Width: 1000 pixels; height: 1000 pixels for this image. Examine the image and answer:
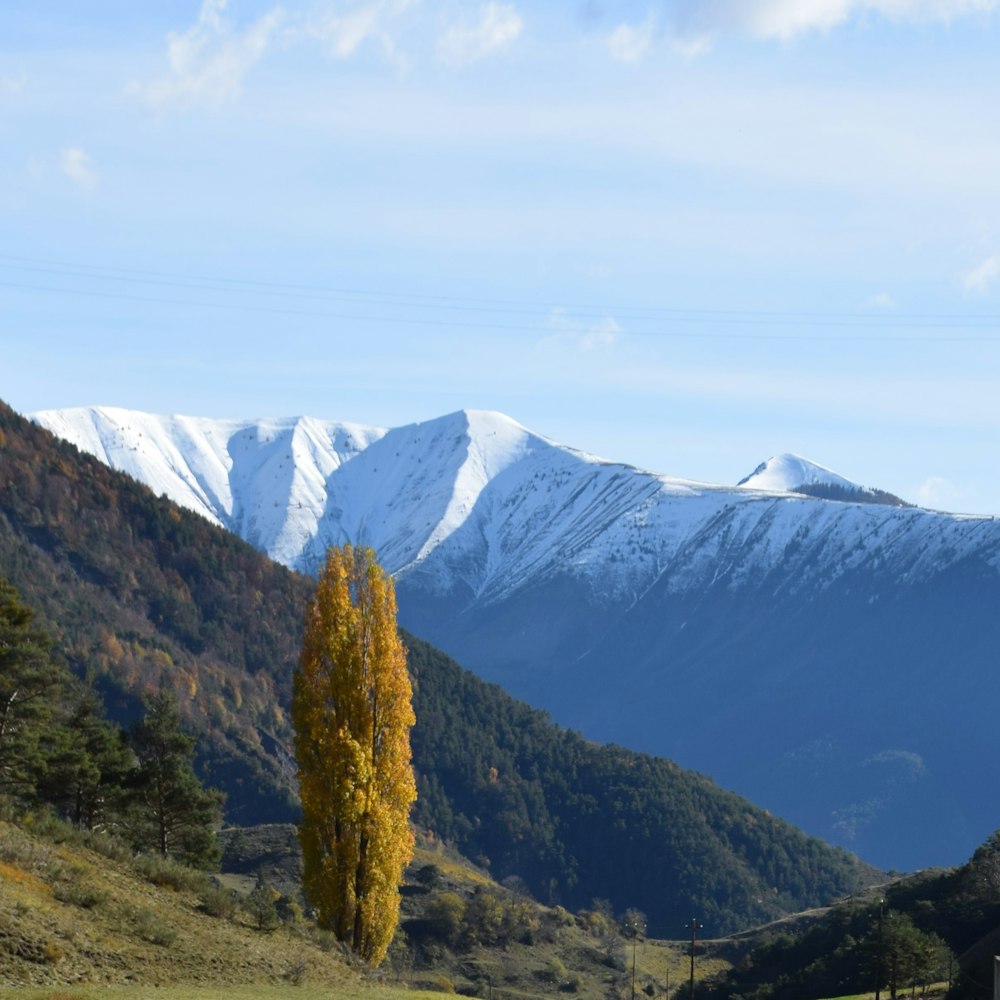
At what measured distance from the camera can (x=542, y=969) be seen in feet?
452

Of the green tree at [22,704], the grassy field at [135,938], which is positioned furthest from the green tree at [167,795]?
the grassy field at [135,938]

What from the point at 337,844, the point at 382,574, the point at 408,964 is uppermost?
the point at 382,574

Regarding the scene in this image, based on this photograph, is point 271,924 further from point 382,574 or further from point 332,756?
point 382,574

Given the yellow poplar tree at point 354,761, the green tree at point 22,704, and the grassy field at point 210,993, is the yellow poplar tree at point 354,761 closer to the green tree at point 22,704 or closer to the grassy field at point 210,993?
the grassy field at point 210,993

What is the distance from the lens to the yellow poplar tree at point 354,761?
51281 millimetres

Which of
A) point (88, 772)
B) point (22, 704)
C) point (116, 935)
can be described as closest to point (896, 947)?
point (88, 772)

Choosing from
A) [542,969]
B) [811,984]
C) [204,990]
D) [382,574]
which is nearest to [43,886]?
[204,990]

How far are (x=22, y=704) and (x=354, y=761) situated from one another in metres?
24.5

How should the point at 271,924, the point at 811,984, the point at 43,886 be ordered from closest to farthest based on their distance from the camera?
the point at 43,886
the point at 271,924
the point at 811,984

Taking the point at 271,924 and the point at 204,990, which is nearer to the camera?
the point at 204,990

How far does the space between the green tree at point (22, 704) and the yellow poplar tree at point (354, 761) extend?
67.6ft

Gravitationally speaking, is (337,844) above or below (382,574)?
below

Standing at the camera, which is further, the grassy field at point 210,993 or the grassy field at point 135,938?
the grassy field at point 135,938

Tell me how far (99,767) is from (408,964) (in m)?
55.5
